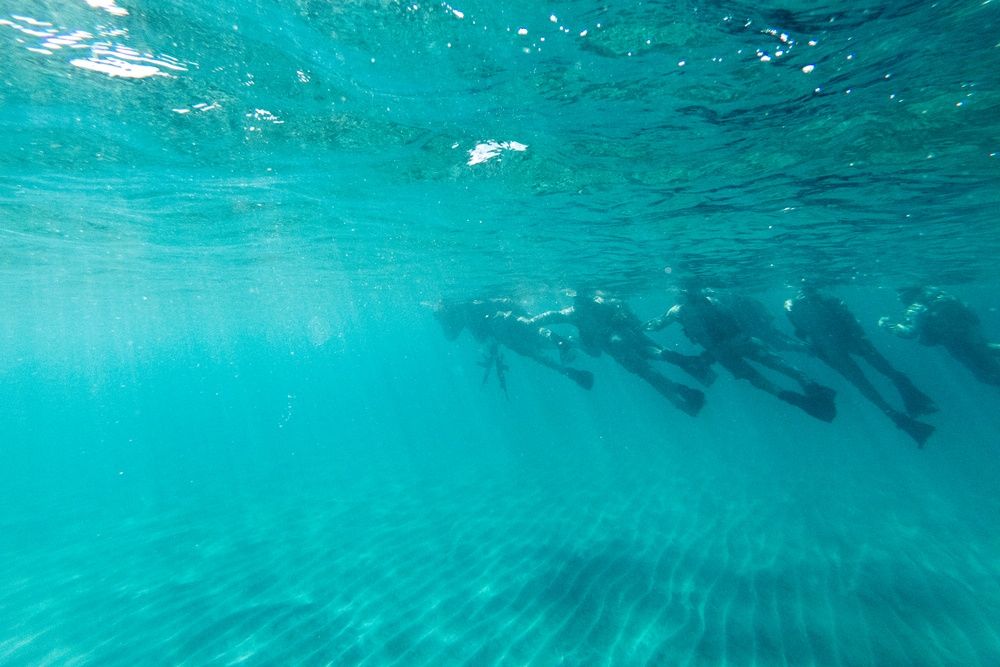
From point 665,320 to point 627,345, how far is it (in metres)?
1.98

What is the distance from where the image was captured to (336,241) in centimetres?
1897

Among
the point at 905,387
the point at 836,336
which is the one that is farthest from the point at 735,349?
the point at 905,387

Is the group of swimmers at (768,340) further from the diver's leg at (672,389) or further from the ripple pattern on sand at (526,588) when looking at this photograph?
the ripple pattern on sand at (526,588)

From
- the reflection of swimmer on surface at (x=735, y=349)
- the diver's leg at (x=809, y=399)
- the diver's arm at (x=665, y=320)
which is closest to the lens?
the diver's leg at (x=809, y=399)

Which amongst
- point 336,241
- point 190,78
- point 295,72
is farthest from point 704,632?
point 336,241

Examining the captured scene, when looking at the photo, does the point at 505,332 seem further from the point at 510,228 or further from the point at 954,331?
the point at 954,331

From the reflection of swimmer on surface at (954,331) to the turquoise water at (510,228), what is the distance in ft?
10.1

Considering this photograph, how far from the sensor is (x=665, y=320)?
17656mm

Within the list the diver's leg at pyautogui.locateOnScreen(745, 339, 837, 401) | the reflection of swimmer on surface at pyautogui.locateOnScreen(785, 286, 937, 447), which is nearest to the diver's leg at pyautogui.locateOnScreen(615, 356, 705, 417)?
the diver's leg at pyautogui.locateOnScreen(745, 339, 837, 401)

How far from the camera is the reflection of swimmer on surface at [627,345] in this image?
49.2 feet

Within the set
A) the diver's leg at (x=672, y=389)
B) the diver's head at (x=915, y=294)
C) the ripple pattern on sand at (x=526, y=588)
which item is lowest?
the ripple pattern on sand at (x=526, y=588)

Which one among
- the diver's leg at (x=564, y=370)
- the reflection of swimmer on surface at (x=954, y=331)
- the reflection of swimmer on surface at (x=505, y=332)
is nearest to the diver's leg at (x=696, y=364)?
the diver's leg at (x=564, y=370)

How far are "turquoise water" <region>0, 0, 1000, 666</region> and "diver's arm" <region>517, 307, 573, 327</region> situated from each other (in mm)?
2886

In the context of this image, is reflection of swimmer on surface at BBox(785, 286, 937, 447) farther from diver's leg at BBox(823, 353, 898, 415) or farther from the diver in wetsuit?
the diver in wetsuit
